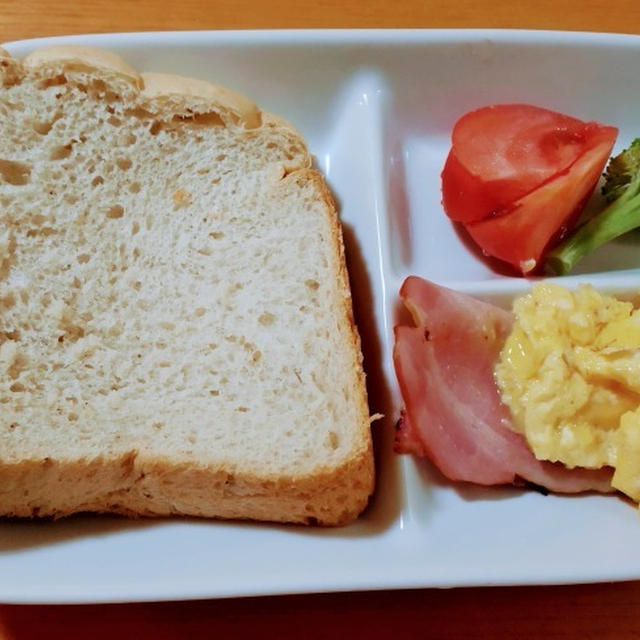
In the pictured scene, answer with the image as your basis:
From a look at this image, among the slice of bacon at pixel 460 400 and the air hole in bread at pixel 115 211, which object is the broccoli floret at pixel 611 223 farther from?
the air hole in bread at pixel 115 211

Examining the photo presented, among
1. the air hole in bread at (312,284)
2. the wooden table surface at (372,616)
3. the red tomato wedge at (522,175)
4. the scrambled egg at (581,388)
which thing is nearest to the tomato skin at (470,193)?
the red tomato wedge at (522,175)

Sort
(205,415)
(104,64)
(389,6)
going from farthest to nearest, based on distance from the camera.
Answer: (389,6) < (104,64) < (205,415)

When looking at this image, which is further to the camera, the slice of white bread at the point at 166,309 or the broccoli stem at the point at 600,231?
the broccoli stem at the point at 600,231

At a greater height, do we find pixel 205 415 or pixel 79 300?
pixel 79 300

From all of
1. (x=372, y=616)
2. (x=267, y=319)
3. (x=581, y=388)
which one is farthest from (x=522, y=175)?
(x=372, y=616)

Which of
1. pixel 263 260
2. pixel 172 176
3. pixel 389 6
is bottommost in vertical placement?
pixel 263 260

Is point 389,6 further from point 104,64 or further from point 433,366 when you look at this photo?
point 433,366

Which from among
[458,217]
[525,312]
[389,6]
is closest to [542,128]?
[458,217]

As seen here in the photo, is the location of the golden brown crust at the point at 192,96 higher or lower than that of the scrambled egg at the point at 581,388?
higher
